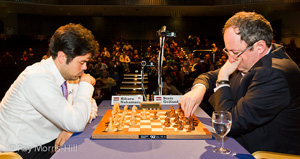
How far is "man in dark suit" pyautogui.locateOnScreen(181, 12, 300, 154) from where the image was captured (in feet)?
4.32

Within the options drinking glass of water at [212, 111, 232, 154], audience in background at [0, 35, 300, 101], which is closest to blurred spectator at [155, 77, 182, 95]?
audience in background at [0, 35, 300, 101]

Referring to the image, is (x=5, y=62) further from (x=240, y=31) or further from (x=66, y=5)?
(x=240, y=31)

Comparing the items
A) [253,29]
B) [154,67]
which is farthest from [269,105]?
[154,67]

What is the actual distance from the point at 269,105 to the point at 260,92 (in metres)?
0.08

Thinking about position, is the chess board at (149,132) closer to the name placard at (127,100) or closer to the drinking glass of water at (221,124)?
the drinking glass of water at (221,124)

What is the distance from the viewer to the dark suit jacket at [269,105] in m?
1.31

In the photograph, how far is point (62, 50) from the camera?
5.30 ft

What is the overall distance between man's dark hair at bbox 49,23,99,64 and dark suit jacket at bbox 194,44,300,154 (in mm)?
945

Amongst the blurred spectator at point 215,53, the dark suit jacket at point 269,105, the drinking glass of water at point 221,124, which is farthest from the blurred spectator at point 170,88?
the blurred spectator at point 215,53

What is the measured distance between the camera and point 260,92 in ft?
4.33

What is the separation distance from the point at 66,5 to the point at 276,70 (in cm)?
1423

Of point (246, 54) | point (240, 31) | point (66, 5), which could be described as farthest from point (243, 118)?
point (66, 5)

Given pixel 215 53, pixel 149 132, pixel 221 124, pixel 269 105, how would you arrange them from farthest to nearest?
pixel 215 53 → pixel 149 132 → pixel 269 105 → pixel 221 124

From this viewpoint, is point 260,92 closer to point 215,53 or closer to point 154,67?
point 154,67
